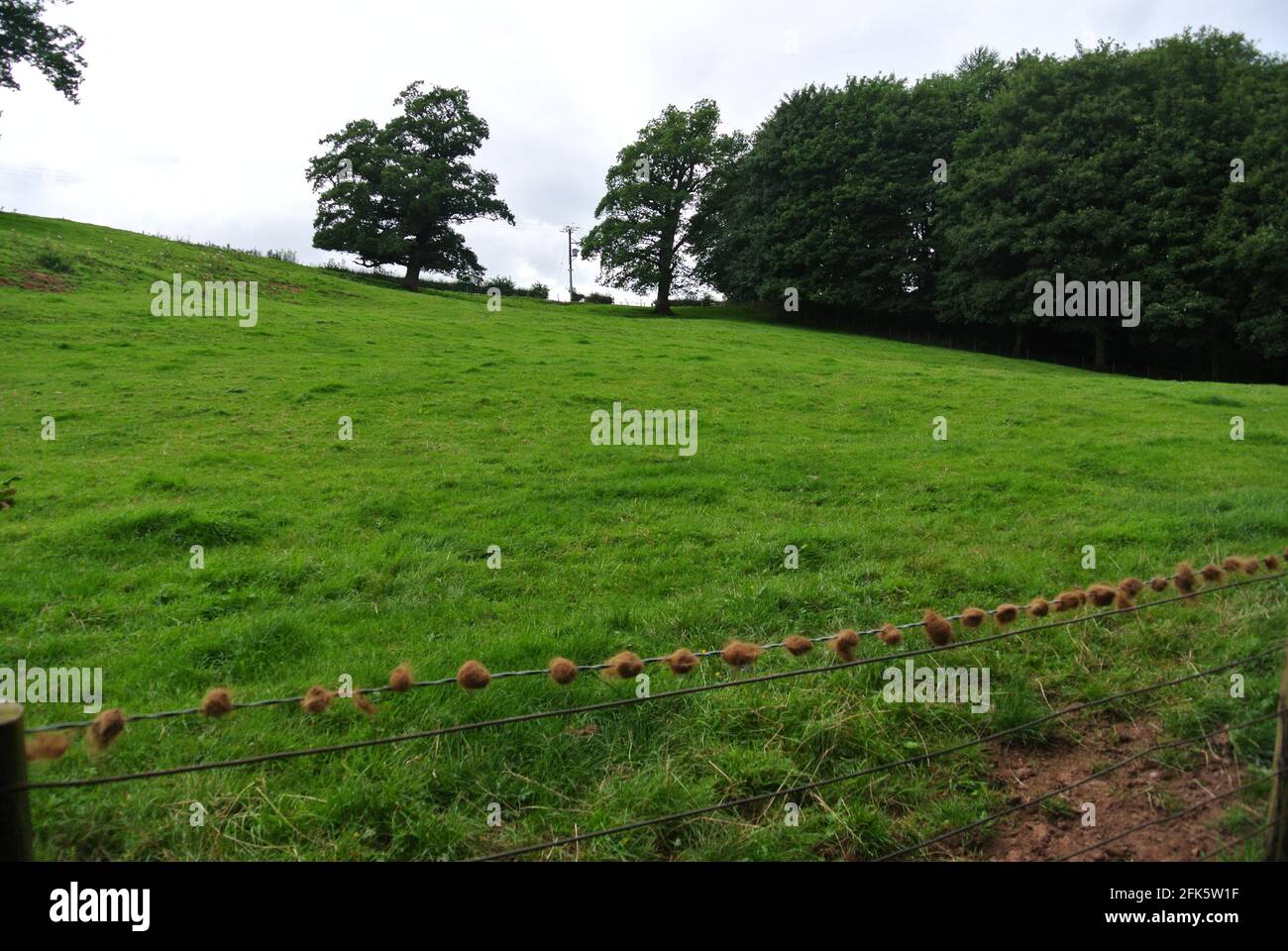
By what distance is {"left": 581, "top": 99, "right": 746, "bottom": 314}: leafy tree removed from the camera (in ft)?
154

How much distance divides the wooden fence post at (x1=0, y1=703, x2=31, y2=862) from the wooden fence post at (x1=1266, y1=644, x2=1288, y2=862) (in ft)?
13.4

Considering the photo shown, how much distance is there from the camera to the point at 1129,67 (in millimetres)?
34750

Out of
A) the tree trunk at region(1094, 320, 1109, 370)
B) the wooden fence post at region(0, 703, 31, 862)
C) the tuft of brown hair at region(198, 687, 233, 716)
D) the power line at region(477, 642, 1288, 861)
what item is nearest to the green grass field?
the power line at region(477, 642, 1288, 861)

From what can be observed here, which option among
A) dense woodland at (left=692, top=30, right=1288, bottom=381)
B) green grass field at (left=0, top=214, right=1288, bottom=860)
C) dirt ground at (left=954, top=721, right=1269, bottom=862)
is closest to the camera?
dirt ground at (left=954, top=721, right=1269, bottom=862)

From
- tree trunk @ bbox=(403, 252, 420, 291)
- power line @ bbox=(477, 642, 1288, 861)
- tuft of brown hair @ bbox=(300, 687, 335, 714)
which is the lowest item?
power line @ bbox=(477, 642, 1288, 861)

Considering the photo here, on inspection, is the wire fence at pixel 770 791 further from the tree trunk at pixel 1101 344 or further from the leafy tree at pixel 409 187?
the leafy tree at pixel 409 187

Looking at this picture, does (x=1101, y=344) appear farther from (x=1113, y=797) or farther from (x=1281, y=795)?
(x=1281, y=795)

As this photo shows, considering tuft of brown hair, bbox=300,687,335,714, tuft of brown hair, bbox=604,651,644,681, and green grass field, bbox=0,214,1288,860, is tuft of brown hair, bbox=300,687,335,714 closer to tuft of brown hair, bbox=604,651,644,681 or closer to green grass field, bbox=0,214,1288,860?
green grass field, bbox=0,214,1288,860

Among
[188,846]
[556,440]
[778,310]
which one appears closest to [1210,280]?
[778,310]

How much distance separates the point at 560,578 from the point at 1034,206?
37729 millimetres

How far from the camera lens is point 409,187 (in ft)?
Answer: 149

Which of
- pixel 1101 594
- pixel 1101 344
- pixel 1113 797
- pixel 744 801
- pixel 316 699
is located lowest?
pixel 1113 797

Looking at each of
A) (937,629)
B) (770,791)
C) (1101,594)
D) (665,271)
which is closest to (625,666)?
(770,791)

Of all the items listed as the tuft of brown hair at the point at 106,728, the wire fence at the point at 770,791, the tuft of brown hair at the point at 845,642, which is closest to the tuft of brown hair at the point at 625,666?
the wire fence at the point at 770,791
